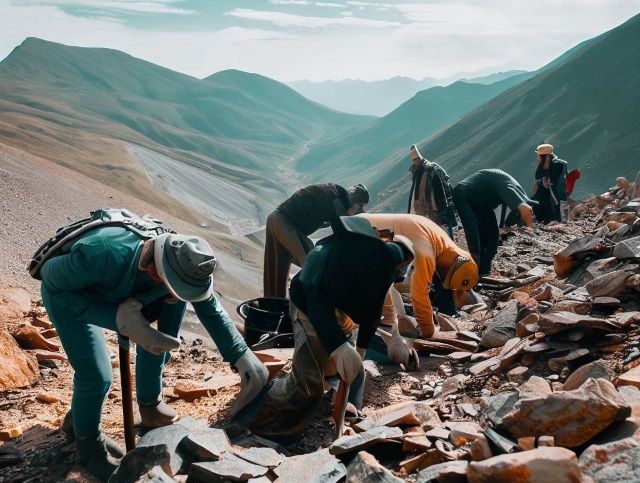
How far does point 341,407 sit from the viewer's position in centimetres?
389

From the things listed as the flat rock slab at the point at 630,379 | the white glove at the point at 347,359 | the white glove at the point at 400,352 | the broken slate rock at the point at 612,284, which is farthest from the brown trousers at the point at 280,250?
the flat rock slab at the point at 630,379

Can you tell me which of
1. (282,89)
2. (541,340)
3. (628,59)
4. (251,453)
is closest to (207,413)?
(251,453)

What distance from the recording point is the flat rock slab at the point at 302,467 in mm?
3135

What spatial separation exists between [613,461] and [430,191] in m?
5.69

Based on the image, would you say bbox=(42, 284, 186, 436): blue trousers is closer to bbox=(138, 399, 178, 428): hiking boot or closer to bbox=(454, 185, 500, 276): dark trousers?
bbox=(138, 399, 178, 428): hiking boot

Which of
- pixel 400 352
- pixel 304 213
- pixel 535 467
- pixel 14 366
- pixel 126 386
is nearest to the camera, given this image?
pixel 535 467

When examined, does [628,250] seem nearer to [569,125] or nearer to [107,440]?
[107,440]

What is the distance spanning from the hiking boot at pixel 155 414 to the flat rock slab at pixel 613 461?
2.61 m

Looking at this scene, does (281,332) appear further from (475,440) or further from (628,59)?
(628,59)

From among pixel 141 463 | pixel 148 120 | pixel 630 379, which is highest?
pixel 630 379

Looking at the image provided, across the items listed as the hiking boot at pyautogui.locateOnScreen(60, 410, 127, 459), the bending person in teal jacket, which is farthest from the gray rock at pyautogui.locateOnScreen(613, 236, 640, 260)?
the hiking boot at pyautogui.locateOnScreen(60, 410, 127, 459)

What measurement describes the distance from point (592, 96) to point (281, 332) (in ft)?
120

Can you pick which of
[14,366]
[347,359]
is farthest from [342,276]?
[14,366]

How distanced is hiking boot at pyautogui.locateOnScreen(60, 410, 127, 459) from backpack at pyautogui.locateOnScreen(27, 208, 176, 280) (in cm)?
101
